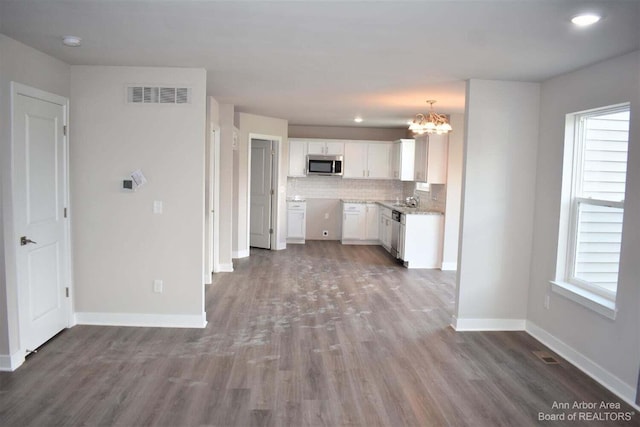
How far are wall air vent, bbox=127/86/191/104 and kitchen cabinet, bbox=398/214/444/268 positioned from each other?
14.2ft

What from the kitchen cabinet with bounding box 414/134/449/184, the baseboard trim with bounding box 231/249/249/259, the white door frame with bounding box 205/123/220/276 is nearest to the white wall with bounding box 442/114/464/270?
the kitchen cabinet with bounding box 414/134/449/184

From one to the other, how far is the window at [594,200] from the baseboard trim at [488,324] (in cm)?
74

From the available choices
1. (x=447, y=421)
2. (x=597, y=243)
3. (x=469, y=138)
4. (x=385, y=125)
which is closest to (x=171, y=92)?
(x=469, y=138)

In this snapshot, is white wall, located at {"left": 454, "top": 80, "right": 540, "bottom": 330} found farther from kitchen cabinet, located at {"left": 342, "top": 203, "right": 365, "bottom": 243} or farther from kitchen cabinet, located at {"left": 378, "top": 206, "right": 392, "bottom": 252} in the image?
kitchen cabinet, located at {"left": 342, "top": 203, "right": 365, "bottom": 243}

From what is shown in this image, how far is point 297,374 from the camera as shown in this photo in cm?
364

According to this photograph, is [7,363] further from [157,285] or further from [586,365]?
[586,365]

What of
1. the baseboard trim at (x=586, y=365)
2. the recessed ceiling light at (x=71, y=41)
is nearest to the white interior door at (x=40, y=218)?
the recessed ceiling light at (x=71, y=41)

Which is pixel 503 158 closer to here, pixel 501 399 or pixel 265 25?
pixel 501 399

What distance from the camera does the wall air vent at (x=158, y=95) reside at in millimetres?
4461

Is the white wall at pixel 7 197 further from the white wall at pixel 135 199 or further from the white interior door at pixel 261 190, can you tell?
the white interior door at pixel 261 190

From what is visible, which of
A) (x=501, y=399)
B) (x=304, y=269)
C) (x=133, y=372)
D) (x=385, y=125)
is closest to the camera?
(x=501, y=399)

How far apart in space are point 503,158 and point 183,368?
140 inches

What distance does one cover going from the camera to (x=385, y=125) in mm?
9664

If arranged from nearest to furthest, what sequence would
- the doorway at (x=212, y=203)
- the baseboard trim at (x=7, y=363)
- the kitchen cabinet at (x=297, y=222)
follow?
the baseboard trim at (x=7, y=363) < the doorway at (x=212, y=203) < the kitchen cabinet at (x=297, y=222)
